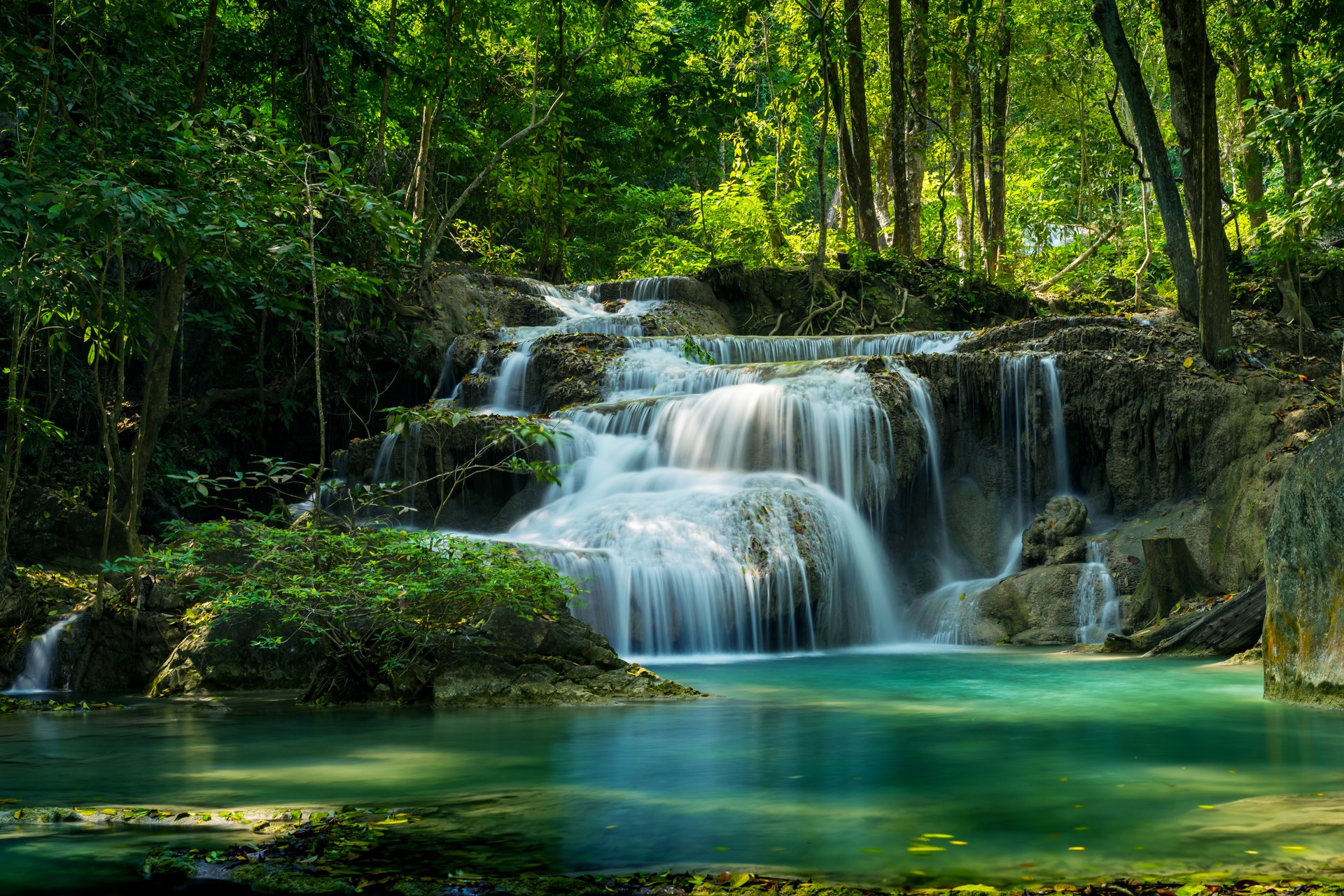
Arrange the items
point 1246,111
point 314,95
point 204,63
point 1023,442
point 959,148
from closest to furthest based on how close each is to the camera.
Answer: point 204,63
point 314,95
point 1023,442
point 1246,111
point 959,148

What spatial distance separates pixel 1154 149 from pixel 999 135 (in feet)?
33.0

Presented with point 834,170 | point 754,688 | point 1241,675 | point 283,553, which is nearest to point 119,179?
point 283,553

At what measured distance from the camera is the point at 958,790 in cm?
430

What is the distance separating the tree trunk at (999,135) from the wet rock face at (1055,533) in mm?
10864

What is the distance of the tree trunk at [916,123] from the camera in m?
21.7

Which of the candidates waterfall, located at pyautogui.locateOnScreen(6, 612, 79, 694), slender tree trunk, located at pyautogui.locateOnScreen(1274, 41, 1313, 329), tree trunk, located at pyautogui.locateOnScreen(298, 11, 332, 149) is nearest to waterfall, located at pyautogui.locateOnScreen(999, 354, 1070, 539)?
slender tree trunk, located at pyautogui.locateOnScreen(1274, 41, 1313, 329)

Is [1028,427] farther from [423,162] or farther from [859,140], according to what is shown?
[423,162]

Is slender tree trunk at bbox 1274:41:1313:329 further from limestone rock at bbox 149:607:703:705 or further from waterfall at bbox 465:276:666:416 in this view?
limestone rock at bbox 149:607:703:705

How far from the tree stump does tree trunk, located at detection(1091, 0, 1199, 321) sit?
5.28 metres

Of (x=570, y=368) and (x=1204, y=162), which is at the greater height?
(x=1204, y=162)

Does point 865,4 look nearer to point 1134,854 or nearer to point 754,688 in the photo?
point 754,688

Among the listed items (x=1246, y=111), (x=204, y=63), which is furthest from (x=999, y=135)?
(x=204, y=63)

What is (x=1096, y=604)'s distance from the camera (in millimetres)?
11469

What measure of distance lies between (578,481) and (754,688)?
19.0 feet
